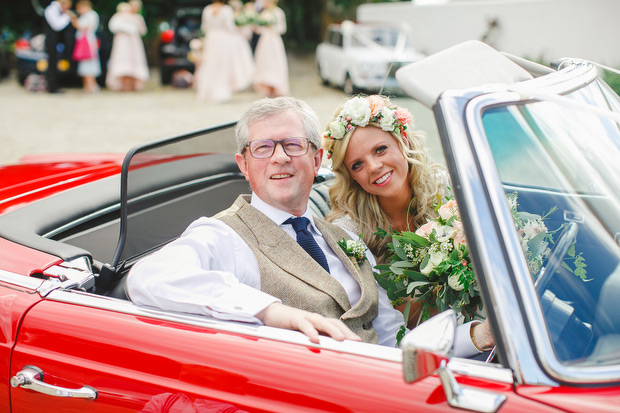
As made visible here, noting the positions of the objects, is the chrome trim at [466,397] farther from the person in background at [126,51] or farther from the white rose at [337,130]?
the person in background at [126,51]

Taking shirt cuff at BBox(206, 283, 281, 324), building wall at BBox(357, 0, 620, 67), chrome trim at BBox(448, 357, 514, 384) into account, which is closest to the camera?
chrome trim at BBox(448, 357, 514, 384)

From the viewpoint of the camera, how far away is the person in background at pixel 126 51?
48.4ft

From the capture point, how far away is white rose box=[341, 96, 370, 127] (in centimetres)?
259

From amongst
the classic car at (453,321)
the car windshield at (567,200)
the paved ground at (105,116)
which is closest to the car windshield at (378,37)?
the paved ground at (105,116)

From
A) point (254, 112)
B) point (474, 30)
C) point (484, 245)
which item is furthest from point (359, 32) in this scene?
point (484, 245)

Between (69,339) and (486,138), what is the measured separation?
123cm

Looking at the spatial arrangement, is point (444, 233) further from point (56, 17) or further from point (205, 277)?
point (56, 17)

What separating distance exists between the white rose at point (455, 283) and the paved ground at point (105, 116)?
7603 mm

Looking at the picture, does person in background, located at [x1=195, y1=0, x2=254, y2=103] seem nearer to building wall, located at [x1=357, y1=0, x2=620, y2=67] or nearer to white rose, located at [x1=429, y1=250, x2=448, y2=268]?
building wall, located at [x1=357, y1=0, x2=620, y2=67]

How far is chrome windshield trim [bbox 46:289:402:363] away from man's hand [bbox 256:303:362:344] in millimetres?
24

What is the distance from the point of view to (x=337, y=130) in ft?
8.59

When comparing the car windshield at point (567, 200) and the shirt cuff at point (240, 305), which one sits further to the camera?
the shirt cuff at point (240, 305)

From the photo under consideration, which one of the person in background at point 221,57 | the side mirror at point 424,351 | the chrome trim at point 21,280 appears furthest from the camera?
the person in background at point 221,57

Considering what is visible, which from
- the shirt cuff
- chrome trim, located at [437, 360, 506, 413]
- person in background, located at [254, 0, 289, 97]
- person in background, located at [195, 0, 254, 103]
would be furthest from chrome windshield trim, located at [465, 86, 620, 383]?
person in background, located at [254, 0, 289, 97]
